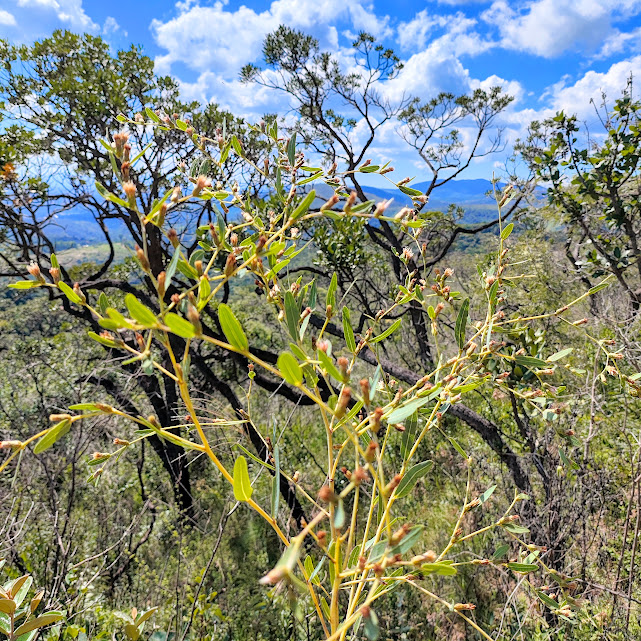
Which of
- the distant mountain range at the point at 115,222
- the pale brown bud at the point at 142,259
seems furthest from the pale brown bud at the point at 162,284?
the distant mountain range at the point at 115,222

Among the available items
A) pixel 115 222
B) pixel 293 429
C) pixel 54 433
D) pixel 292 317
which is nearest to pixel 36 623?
pixel 54 433

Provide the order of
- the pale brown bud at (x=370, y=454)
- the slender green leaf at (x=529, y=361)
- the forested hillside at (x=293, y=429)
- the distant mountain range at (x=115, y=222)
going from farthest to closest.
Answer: the distant mountain range at (x=115, y=222) → the forested hillside at (x=293, y=429) → the slender green leaf at (x=529, y=361) → the pale brown bud at (x=370, y=454)

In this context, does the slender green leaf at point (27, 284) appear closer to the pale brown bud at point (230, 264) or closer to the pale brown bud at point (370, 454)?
the pale brown bud at point (230, 264)

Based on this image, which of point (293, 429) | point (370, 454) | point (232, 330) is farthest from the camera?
point (293, 429)

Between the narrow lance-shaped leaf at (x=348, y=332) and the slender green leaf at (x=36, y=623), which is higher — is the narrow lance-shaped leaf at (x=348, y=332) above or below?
above

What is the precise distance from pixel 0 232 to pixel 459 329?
479 centimetres

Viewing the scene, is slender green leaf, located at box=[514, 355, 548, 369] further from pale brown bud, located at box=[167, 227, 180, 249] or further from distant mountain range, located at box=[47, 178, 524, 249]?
pale brown bud, located at box=[167, 227, 180, 249]

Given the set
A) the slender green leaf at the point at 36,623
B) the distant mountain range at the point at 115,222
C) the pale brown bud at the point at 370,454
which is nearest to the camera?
the pale brown bud at the point at 370,454

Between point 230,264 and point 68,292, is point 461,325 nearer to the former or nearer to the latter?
point 230,264

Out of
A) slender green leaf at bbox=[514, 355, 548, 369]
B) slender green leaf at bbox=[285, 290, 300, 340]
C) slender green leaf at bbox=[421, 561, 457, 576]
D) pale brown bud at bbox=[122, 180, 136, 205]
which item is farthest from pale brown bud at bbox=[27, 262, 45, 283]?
slender green leaf at bbox=[514, 355, 548, 369]

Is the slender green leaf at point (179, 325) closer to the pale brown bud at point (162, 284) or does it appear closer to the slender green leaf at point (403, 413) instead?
the pale brown bud at point (162, 284)

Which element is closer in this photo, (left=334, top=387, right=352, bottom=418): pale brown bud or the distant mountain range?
(left=334, top=387, right=352, bottom=418): pale brown bud

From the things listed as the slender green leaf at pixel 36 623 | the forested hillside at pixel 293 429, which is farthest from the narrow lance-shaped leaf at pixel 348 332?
the slender green leaf at pixel 36 623

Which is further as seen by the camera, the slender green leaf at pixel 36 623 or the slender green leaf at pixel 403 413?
the slender green leaf at pixel 36 623
